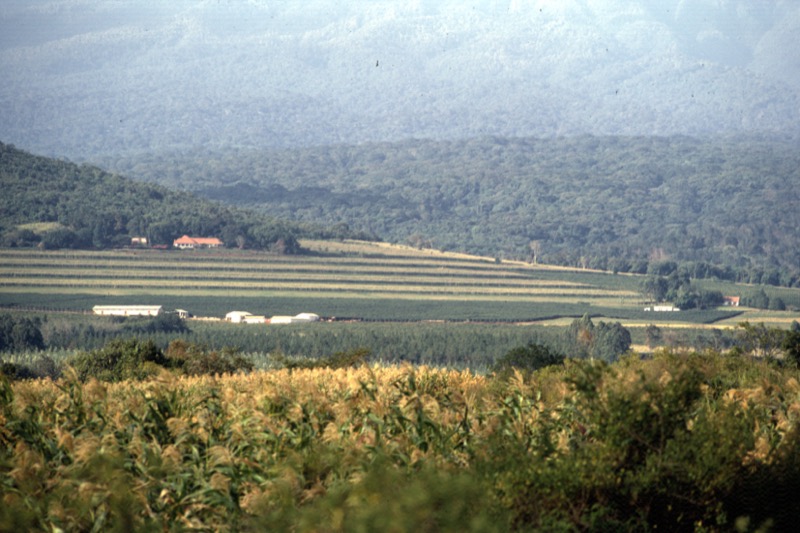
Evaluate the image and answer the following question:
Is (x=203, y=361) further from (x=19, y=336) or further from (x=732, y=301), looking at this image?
(x=732, y=301)

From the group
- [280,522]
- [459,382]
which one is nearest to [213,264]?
[459,382]

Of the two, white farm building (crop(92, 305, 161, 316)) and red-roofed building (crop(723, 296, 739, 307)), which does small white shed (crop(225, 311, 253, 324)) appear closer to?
white farm building (crop(92, 305, 161, 316))

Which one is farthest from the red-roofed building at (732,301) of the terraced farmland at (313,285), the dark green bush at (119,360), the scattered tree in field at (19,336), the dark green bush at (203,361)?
the dark green bush at (119,360)

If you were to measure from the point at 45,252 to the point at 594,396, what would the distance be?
169 metres

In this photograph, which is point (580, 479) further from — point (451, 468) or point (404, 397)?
point (404, 397)

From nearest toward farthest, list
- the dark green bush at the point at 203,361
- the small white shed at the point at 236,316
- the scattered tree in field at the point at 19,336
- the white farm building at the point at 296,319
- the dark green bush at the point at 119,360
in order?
→ the dark green bush at the point at 119,360, the dark green bush at the point at 203,361, the scattered tree in field at the point at 19,336, the white farm building at the point at 296,319, the small white shed at the point at 236,316

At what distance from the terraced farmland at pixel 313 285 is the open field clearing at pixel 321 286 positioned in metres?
0.14

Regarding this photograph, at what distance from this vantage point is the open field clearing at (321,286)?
507 ft

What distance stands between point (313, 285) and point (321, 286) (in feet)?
3.62

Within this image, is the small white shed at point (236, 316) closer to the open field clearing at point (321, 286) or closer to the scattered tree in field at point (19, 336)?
the open field clearing at point (321, 286)

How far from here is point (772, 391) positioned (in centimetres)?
2095

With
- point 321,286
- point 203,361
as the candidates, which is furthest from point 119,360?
point 321,286

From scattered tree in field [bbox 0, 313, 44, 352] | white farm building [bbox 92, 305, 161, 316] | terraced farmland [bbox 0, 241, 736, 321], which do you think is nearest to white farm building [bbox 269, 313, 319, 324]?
terraced farmland [bbox 0, 241, 736, 321]

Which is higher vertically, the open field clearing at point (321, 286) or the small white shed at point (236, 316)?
the open field clearing at point (321, 286)
